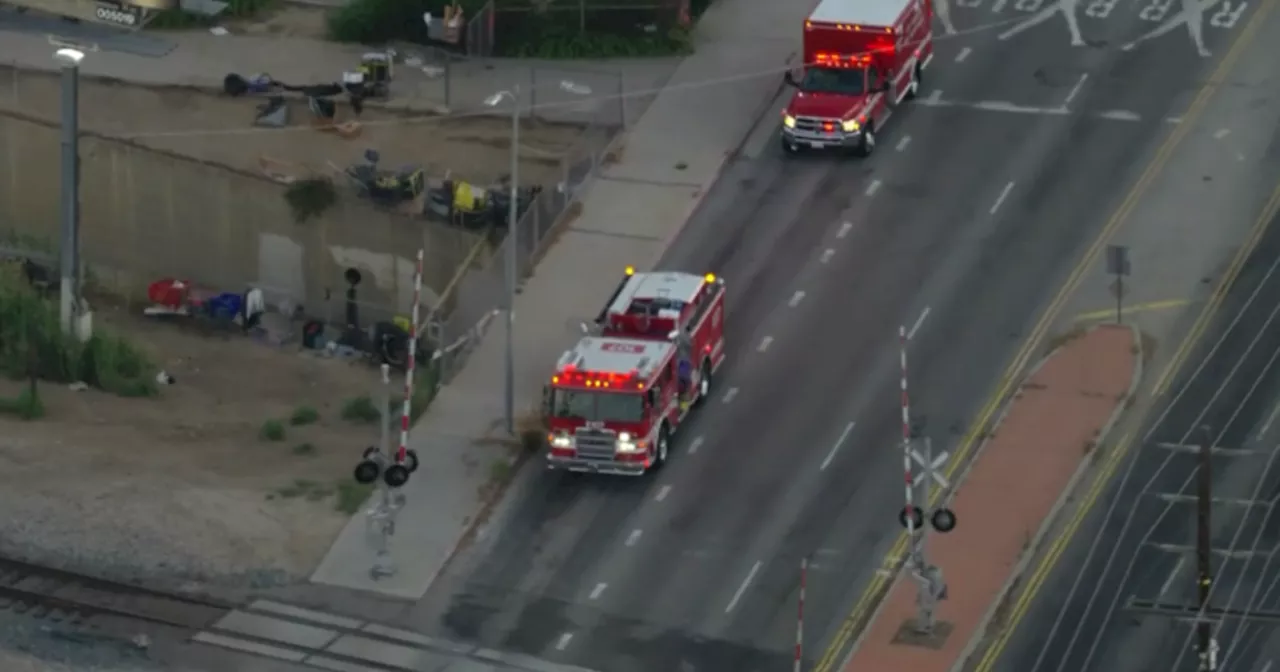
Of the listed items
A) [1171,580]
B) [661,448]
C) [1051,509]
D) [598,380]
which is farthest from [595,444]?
[1171,580]

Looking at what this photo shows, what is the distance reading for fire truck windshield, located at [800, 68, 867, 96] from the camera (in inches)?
3272

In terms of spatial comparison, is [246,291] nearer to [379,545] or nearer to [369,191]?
[369,191]

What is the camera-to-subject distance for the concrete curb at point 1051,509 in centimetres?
6562

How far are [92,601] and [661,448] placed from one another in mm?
12270

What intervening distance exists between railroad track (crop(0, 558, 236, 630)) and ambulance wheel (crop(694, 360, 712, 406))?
12.0 m

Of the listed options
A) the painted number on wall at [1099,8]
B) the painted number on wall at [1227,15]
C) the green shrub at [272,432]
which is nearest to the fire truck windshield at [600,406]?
the green shrub at [272,432]

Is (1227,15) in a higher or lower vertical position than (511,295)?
higher

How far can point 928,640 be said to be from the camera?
216 ft

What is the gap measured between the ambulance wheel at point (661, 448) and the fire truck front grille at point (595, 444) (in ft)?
3.71

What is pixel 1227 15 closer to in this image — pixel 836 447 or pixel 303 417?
pixel 836 447

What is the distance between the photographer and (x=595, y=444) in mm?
70625

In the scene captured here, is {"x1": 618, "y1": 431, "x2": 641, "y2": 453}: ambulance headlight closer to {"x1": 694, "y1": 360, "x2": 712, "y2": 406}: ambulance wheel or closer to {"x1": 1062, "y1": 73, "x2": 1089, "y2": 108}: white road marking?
{"x1": 694, "y1": 360, "x2": 712, "y2": 406}: ambulance wheel

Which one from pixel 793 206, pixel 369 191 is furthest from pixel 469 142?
pixel 793 206

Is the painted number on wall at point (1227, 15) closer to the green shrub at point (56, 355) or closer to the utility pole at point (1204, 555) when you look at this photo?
the green shrub at point (56, 355)
